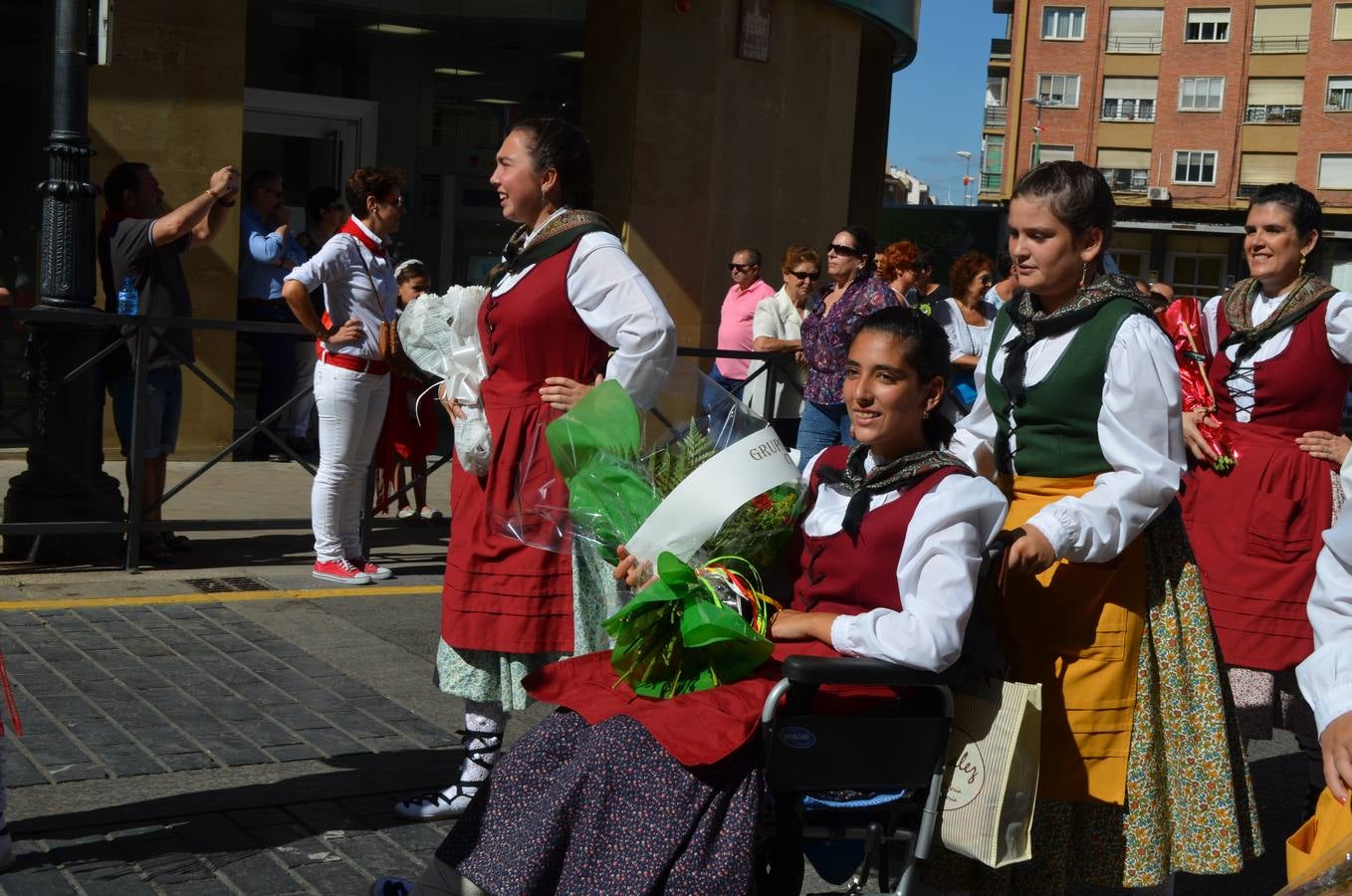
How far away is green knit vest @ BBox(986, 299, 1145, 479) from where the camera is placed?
3.42 meters

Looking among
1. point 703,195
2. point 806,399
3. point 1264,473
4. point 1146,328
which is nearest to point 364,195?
point 806,399

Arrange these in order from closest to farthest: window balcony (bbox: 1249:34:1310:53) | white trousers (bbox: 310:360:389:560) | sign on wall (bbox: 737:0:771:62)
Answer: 1. white trousers (bbox: 310:360:389:560)
2. sign on wall (bbox: 737:0:771:62)
3. window balcony (bbox: 1249:34:1310:53)

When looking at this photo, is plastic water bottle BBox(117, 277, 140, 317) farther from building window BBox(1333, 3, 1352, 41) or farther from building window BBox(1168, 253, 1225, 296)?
building window BBox(1333, 3, 1352, 41)

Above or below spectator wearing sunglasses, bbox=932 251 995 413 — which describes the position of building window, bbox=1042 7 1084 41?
above

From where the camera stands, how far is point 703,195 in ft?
45.2

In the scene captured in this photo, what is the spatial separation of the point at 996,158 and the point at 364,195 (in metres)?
99.9

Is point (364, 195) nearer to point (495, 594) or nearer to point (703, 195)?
point (495, 594)

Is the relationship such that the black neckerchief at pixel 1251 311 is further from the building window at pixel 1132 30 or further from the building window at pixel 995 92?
the building window at pixel 995 92

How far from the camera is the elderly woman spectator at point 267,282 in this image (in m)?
11.3

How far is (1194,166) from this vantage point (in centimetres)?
7369

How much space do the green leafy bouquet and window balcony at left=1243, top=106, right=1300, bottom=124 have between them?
75524mm

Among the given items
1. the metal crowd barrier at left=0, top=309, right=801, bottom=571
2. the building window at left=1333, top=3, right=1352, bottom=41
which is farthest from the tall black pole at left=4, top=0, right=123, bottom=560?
the building window at left=1333, top=3, right=1352, bottom=41

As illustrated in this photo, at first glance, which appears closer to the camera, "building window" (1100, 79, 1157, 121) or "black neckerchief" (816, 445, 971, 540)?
"black neckerchief" (816, 445, 971, 540)

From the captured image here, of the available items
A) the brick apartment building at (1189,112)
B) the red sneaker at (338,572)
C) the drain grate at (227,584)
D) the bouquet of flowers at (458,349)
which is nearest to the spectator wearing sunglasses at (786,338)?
the red sneaker at (338,572)
